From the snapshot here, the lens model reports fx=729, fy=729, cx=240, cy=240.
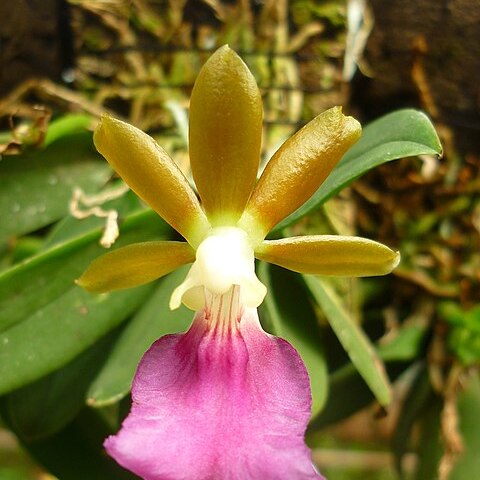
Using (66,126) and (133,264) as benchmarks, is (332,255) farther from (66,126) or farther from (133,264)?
(66,126)

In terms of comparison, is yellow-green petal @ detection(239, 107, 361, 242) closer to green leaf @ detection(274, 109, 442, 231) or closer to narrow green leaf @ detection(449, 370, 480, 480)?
green leaf @ detection(274, 109, 442, 231)

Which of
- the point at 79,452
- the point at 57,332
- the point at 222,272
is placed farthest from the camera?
the point at 79,452

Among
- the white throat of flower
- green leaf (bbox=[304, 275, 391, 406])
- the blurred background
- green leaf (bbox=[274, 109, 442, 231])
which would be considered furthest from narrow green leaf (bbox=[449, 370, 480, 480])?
the white throat of flower

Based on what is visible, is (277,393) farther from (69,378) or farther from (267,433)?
(69,378)

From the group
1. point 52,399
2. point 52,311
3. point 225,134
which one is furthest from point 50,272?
point 225,134

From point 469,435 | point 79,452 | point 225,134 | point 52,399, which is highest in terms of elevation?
point 225,134
